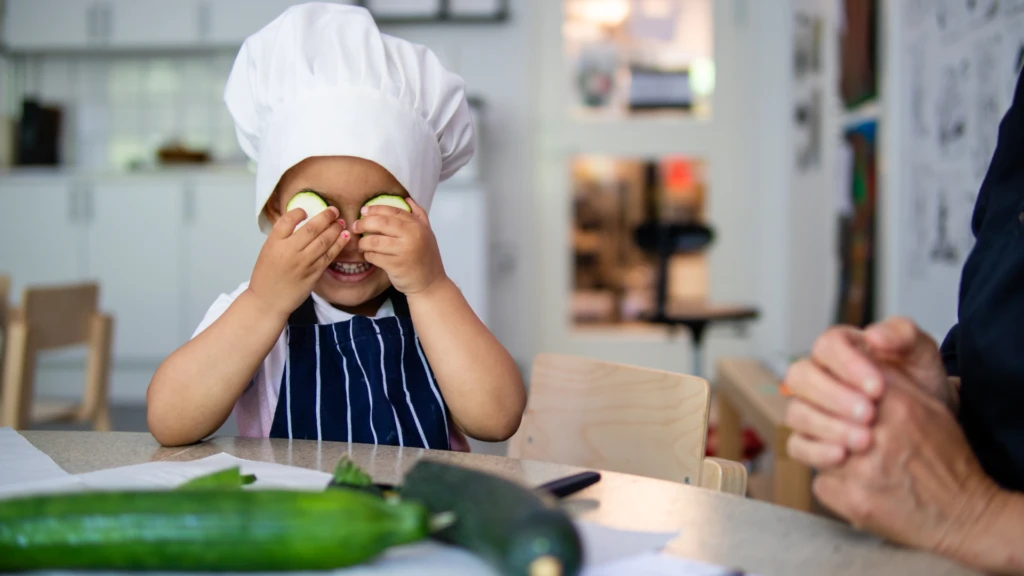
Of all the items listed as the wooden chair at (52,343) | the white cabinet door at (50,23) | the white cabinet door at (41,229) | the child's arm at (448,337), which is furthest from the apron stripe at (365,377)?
the white cabinet door at (50,23)

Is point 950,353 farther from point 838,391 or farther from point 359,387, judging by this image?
point 359,387

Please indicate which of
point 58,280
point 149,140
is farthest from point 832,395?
point 149,140

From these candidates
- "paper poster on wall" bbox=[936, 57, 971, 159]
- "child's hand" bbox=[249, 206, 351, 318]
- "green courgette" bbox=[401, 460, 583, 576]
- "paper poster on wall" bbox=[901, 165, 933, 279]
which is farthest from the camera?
"paper poster on wall" bbox=[901, 165, 933, 279]

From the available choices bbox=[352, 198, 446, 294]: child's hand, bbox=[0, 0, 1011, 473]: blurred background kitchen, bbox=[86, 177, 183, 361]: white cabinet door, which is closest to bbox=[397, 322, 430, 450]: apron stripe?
bbox=[352, 198, 446, 294]: child's hand

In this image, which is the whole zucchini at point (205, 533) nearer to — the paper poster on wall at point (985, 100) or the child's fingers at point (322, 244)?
the child's fingers at point (322, 244)

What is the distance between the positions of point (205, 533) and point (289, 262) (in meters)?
0.54

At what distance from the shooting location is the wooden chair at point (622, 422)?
89 cm

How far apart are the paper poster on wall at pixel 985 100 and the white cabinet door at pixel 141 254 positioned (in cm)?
356

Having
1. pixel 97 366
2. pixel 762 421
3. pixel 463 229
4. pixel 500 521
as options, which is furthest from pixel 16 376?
pixel 463 229

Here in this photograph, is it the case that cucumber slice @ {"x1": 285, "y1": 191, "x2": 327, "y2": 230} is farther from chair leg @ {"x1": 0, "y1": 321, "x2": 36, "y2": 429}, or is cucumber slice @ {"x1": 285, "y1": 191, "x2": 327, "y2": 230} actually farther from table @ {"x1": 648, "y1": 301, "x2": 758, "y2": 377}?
table @ {"x1": 648, "y1": 301, "x2": 758, "y2": 377}

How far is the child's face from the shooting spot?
1056 mm

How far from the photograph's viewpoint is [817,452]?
0.57 meters

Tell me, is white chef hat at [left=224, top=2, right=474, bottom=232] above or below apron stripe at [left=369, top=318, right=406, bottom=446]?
above

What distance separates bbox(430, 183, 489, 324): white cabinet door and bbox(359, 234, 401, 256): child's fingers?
2.96 meters
